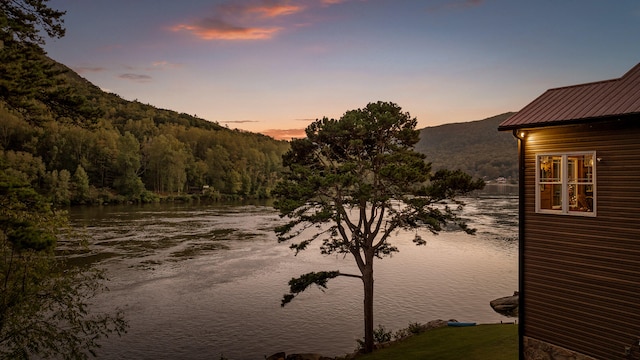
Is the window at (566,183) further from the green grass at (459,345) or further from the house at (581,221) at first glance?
the green grass at (459,345)

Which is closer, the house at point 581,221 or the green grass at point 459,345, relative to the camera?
the house at point 581,221

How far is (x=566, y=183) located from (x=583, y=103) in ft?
7.70

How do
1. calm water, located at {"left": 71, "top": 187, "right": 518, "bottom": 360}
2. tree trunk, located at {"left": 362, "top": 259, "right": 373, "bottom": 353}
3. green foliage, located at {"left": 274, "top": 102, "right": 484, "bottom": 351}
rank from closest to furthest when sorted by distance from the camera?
green foliage, located at {"left": 274, "top": 102, "right": 484, "bottom": 351}, tree trunk, located at {"left": 362, "top": 259, "right": 373, "bottom": 353}, calm water, located at {"left": 71, "top": 187, "right": 518, "bottom": 360}

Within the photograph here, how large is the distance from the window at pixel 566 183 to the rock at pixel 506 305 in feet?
56.1

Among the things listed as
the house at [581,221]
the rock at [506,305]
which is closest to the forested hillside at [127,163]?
the rock at [506,305]

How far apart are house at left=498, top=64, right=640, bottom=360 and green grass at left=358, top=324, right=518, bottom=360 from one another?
4552 millimetres

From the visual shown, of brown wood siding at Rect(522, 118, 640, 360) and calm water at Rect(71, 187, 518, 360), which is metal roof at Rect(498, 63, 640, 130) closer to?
brown wood siding at Rect(522, 118, 640, 360)

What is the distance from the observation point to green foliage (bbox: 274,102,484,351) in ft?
67.4

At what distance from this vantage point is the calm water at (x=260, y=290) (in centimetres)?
2516

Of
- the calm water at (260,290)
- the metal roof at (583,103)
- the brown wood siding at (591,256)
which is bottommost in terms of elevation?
the calm water at (260,290)

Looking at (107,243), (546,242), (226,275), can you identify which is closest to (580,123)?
(546,242)

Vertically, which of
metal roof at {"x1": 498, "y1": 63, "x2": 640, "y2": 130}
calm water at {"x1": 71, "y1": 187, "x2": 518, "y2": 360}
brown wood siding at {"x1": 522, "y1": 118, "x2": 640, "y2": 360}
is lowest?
calm water at {"x1": 71, "y1": 187, "x2": 518, "y2": 360}

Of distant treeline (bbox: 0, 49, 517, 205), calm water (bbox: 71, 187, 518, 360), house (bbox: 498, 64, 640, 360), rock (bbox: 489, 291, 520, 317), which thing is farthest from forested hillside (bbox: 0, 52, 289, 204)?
house (bbox: 498, 64, 640, 360)

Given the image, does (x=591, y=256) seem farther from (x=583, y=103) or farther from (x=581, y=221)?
(x=583, y=103)
